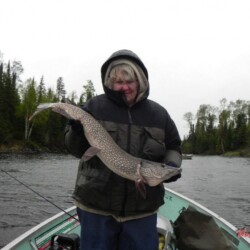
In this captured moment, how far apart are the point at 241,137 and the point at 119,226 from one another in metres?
85.8

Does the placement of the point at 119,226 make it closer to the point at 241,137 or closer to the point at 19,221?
the point at 19,221

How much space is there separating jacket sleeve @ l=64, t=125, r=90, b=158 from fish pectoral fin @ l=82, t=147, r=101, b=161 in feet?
0.51

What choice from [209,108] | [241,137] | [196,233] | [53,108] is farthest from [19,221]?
[209,108]

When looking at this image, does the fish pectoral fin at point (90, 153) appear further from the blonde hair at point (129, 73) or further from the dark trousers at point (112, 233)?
the blonde hair at point (129, 73)

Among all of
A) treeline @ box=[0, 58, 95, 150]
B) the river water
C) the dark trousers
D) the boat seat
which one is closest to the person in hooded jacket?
the dark trousers

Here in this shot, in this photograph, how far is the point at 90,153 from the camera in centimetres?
300

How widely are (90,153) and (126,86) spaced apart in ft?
2.16

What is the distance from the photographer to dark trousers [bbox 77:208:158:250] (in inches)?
116

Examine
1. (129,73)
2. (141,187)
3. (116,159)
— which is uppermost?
(129,73)

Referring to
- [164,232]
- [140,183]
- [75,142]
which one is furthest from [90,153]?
[164,232]

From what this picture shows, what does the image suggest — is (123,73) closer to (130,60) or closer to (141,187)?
(130,60)

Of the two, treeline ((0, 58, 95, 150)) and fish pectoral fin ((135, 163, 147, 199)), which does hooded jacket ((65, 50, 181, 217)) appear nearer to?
fish pectoral fin ((135, 163, 147, 199))

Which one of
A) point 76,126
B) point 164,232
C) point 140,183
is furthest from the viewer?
point 164,232

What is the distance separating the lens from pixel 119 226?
9.81ft
